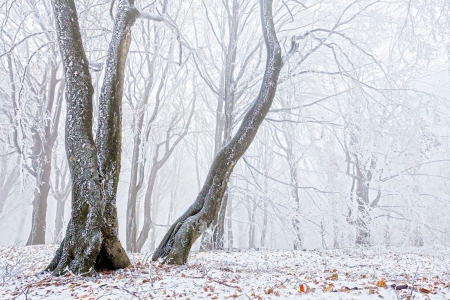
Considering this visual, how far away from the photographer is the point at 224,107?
8570 millimetres

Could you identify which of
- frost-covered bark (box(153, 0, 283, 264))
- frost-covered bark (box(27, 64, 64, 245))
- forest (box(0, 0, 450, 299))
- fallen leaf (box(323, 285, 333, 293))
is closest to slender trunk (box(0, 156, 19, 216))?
forest (box(0, 0, 450, 299))

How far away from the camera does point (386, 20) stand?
8.93 meters

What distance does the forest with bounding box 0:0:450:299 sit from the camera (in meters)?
3.64

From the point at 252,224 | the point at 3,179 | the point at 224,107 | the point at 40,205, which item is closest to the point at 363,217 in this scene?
the point at 252,224

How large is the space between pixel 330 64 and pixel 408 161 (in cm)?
405

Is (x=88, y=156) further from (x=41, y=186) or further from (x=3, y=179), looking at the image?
(x=3, y=179)

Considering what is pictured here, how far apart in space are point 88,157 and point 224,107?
5.47 meters

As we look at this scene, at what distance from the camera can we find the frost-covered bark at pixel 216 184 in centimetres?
421

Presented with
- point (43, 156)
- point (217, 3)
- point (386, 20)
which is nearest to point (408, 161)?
point (386, 20)

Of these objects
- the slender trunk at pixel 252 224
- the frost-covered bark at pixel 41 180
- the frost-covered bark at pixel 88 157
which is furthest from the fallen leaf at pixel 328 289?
the slender trunk at pixel 252 224

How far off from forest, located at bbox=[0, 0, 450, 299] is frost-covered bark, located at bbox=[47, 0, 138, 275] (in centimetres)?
1

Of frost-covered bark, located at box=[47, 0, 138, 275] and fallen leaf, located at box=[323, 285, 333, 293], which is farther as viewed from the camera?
frost-covered bark, located at box=[47, 0, 138, 275]

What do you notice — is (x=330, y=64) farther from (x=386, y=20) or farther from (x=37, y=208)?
(x=37, y=208)

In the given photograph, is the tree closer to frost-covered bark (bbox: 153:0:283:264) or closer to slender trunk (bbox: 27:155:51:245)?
frost-covered bark (bbox: 153:0:283:264)
